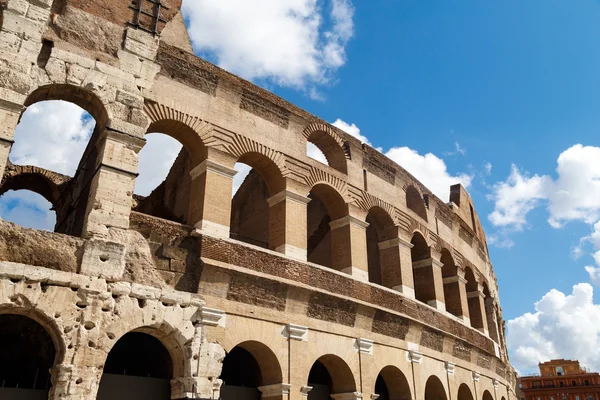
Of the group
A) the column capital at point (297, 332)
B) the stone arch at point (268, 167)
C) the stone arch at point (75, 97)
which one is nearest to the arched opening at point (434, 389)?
the column capital at point (297, 332)

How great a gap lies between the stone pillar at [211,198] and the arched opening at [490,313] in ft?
35.8

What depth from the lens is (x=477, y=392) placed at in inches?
560

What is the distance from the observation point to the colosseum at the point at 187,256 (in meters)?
7.58

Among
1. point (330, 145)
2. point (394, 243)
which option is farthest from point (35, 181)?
point (394, 243)

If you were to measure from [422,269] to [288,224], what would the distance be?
16.5ft

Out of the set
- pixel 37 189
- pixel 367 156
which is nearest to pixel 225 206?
pixel 367 156

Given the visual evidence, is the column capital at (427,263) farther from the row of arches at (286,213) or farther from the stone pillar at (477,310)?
the stone pillar at (477,310)

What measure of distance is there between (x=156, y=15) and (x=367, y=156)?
555 centimetres

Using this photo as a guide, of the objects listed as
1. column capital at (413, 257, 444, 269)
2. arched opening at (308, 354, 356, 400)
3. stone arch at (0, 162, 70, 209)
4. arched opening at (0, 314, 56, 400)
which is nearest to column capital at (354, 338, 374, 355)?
arched opening at (308, 354, 356, 400)

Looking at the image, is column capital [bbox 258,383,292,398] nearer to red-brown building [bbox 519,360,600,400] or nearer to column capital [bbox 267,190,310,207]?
column capital [bbox 267,190,310,207]

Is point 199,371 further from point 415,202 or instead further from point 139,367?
point 415,202

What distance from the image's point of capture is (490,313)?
58.0 feet

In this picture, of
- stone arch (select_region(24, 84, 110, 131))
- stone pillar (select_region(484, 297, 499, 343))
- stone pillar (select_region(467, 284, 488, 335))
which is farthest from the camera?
stone pillar (select_region(484, 297, 499, 343))

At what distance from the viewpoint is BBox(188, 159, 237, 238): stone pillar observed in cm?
917
